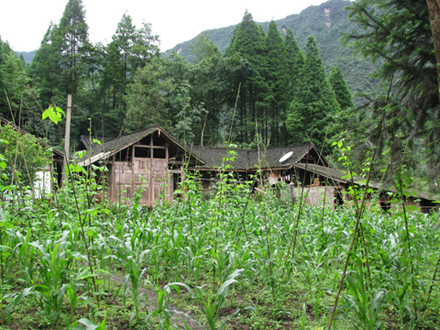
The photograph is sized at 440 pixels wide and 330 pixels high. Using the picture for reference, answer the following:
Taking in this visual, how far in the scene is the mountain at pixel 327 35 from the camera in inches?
1635

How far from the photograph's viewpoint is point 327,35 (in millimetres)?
56719

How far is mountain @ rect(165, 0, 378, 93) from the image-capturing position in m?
41.5

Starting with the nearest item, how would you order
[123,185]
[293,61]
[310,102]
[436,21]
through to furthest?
[436,21] → [123,185] → [310,102] → [293,61]

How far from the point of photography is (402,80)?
4531mm

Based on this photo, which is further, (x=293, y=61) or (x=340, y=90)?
(x=293, y=61)

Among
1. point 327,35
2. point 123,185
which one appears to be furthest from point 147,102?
point 327,35

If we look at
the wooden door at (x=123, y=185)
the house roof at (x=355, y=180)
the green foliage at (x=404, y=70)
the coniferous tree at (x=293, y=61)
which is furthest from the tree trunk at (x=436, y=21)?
the coniferous tree at (x=293, y=61)

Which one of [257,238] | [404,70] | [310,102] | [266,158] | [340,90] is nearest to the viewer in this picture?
[257,238]

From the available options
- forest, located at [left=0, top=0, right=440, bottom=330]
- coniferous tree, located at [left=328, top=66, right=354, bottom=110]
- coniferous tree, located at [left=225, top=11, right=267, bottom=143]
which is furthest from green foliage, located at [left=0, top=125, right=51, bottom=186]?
coniferous tree, located at [left=328, top=66, right=354, bottom=110]

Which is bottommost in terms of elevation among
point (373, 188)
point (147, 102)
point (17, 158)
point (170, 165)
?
point (373, 188)

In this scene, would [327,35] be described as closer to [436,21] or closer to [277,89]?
[277,89]

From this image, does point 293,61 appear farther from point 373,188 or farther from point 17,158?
point 17,158

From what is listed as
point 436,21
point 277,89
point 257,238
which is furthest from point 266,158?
point 436,21

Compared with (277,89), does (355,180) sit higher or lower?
lower
